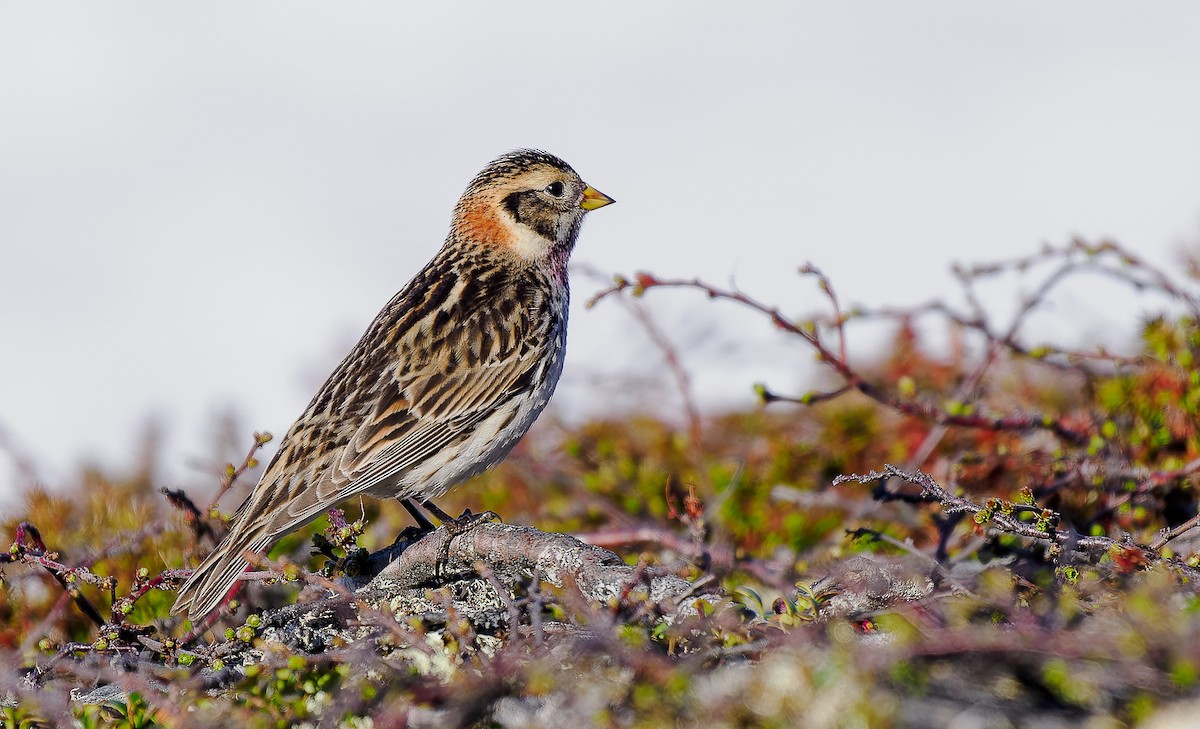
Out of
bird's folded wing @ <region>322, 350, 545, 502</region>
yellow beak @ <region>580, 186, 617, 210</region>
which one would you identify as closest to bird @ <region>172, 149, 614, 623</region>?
bird's folded wing @ <region>322, 350, 545, 502</region>

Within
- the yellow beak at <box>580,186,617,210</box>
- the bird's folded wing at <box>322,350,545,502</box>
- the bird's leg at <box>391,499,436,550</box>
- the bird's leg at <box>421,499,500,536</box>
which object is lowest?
the bird's leg at <box>391,499,436,550</box>

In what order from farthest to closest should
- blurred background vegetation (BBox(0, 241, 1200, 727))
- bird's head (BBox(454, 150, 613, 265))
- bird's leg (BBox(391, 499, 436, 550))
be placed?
bird's head (BBox(454, 150, 613, 265)), bird's leg (BBox(391, 499, 436, 550)), blurred background vegetation (BBox(0, 241, 1200, 727))

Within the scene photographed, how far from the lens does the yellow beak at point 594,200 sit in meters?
6.82

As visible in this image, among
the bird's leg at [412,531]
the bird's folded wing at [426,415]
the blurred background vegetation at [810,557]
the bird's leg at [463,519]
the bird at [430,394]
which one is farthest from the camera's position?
the bird's folded wing at [426,415]

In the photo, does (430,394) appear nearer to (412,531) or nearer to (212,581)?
(412,531)


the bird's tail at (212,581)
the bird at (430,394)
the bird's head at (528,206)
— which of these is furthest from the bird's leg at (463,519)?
the bird's head at (528,206)

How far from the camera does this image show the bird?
5.08 meters

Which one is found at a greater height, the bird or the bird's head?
the bird's head

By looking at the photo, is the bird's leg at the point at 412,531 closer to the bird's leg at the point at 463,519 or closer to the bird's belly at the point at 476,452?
the bird's leg at the point at 463,519

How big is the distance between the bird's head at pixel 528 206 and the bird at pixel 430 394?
0.04ft

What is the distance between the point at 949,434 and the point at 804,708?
4628 millimetres

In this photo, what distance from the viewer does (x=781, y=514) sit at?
678 centimetres

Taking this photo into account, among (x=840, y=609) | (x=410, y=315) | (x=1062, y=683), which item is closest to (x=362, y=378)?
(x=410, y=315)

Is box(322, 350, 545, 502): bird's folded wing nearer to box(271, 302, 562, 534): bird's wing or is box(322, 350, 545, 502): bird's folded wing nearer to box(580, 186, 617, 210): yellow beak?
box(271, 302, 562, 534): bird's wing
